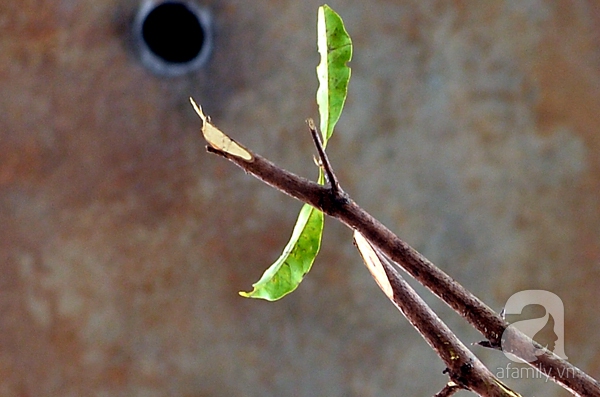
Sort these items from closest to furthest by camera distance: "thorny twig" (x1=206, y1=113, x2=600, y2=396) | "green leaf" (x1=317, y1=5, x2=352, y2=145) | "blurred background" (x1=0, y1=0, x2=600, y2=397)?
"thorny twig" (x1=206, y1=113, x2=600, y2=396), "green leaf" (x1=317, y1=5, x2=352, y2=145), "blurred background" (x1=0, y1=0, x2=600, y2=397)

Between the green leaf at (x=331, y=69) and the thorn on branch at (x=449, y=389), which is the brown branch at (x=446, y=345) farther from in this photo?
the green leaf at (x=331, y=69)

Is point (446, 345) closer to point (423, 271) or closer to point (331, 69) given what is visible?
point (423, 271)

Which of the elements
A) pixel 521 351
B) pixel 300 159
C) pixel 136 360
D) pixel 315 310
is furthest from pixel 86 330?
pixel 521 351

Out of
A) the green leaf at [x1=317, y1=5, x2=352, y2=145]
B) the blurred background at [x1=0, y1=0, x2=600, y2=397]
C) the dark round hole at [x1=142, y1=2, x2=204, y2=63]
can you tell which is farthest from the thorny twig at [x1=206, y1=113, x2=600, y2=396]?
the dark round hole at [x1=142, y1=2, x2=204, y2=63]

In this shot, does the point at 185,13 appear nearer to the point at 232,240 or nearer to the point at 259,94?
the point at 259,94

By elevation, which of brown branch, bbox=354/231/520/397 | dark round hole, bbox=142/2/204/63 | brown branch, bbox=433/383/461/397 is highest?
dark round hole, bbox=142/2/204/63

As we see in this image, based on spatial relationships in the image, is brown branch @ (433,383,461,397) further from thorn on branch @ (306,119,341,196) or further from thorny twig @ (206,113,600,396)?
thorn on branch @ (306,119,341,196)

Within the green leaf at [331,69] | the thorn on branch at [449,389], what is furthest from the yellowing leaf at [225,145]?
the thorn on branch at [449,389]
